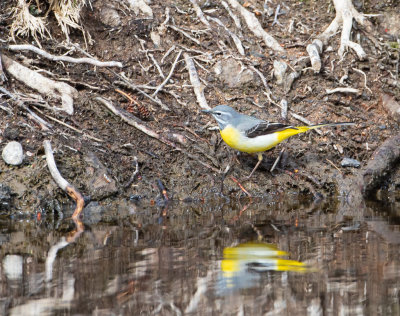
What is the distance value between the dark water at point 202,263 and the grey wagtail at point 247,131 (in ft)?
3.80

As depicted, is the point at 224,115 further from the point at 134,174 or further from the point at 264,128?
the point at 134,174

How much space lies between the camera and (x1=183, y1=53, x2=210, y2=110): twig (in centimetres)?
1023

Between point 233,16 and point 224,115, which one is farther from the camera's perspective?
point 233,16

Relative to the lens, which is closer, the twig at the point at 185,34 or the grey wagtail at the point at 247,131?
the grey wagtail at the point at 247,131

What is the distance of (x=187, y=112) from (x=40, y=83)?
2.55 m

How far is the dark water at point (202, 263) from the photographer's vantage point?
4.77m

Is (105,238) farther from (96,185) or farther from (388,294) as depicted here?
(388,294)

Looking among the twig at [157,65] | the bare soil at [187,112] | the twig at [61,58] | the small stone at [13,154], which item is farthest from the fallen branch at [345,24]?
the small stone at [13,154]

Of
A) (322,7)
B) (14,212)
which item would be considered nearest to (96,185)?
(14,212)

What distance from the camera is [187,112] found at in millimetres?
10109

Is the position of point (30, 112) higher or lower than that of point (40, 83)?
lower

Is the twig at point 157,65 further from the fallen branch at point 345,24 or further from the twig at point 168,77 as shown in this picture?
the fallen branch at point 345,24

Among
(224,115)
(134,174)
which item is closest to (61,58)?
(134,174)

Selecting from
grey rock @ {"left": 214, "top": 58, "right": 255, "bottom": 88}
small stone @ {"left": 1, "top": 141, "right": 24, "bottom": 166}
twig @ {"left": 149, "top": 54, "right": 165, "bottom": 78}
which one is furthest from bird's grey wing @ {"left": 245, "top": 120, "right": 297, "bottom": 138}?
small stone @ {"left": 1, "top": 141, "right": 24, "bottom": 166}
